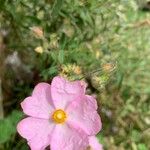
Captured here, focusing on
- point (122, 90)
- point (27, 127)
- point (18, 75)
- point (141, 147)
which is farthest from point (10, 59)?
point (27, 127)

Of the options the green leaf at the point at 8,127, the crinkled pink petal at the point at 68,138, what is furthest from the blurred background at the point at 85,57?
the crinkled pink petal at the point at 68,138

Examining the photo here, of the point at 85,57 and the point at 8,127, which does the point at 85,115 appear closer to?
the point at 8,127

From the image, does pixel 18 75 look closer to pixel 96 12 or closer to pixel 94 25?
pixel 94 25

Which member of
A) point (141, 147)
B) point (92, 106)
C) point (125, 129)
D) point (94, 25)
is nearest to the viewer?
point (92, 106)

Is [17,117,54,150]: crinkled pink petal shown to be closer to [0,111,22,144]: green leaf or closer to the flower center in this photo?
the flower center

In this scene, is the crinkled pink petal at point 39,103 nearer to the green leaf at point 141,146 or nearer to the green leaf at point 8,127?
the green leaf at point 8,127

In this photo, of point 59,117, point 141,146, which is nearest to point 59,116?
point 59,117
